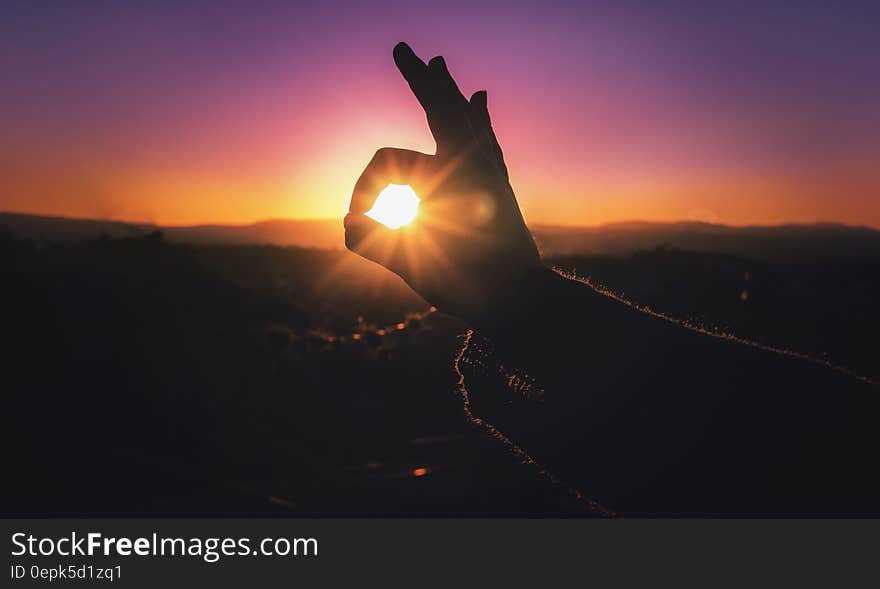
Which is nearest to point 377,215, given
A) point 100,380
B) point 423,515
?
point 423,515

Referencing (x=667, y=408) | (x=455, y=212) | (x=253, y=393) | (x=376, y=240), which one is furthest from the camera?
(x=253, y=393)

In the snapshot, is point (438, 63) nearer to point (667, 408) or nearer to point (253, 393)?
point (667, 408)

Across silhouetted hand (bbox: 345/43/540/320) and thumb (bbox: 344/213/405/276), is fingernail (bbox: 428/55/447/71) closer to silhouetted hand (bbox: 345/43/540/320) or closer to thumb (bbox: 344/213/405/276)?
silhouetted hand (bbox: 345/43/540/320)

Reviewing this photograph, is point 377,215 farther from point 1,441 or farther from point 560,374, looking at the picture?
point 1,441

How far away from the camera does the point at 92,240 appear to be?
48.1 meters

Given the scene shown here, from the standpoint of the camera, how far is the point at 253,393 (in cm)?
2269

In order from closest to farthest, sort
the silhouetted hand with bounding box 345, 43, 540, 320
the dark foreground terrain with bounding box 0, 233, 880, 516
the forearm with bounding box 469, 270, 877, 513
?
1. the forearm with bounding box 469, 270, 877, 513
2. the silhouetted hand with bounding box 345, 43, 540, 320
3. the dark foreground terrain with bounding box 0, 233, 880, 516

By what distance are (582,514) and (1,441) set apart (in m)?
16.2

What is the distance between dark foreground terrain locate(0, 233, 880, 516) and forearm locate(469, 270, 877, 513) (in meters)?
0.31

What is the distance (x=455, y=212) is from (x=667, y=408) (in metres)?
0.76

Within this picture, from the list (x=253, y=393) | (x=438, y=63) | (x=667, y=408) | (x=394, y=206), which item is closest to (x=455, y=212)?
(x=394, y=206)

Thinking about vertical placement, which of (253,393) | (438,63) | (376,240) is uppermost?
(438,63)

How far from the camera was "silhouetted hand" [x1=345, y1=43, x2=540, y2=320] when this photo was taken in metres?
1.61

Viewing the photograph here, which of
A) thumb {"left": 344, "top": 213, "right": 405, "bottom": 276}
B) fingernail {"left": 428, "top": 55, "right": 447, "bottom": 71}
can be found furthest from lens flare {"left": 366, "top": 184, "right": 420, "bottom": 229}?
fingernail {"left": 428, "top": 55, "right": 447, "bottom": 71}
